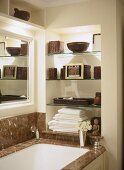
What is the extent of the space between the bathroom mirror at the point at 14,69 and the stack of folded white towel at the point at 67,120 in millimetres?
455

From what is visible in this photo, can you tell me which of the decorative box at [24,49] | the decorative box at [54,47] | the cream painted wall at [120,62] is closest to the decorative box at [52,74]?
the decorative box at [54,47]

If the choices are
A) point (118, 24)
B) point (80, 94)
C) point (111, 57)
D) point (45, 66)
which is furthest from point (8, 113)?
point (118, 24)

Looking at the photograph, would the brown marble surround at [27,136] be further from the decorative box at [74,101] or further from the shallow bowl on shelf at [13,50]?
the shallow bowl on shelf at [13,50]

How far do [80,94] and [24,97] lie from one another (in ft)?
2.39

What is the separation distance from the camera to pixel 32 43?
10.7ft

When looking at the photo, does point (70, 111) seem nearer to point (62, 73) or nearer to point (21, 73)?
point (62, 73)

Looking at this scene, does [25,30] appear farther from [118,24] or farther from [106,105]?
[106,105]

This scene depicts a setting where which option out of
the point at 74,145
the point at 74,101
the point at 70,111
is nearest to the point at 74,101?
the point at 74,101

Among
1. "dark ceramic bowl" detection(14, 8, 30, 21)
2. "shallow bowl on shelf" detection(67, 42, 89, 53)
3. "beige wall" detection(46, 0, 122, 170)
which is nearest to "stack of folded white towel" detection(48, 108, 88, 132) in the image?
"beige wall" detection(46, 0, 122, 170)

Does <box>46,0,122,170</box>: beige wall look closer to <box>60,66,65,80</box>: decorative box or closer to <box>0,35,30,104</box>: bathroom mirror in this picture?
<box>60,66,65,80</box>: decorative box

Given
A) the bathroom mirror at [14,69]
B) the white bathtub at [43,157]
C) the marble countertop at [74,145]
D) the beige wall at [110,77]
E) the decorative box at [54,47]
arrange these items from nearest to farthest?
1. the marble countertop at [74,145]
2. the white bathtub at [43,157]
3. the beige wall at [110,77]
4. the bathroom mirror at [14,69]
5. the decorative box at [54,47]

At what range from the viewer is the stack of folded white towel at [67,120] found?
3.06 meters

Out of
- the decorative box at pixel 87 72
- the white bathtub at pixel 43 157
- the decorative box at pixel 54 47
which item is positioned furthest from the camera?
the decorative box at pixel 54 47

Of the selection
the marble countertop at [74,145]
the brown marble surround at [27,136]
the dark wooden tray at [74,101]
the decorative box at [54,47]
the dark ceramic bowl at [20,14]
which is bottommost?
the marble countertop at [74,145]
